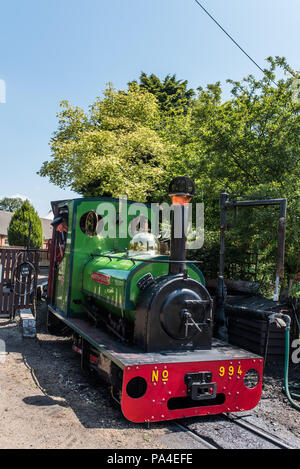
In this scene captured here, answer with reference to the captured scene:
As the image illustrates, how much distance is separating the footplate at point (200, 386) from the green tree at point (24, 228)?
23391mm

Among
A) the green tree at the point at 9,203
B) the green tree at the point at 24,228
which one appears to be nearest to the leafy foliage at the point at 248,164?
the green tree at the point at 24,228

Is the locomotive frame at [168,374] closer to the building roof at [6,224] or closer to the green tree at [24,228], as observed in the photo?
the green tree at [24,228]

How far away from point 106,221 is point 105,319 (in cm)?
171

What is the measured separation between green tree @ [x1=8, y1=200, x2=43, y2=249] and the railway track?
2336cm

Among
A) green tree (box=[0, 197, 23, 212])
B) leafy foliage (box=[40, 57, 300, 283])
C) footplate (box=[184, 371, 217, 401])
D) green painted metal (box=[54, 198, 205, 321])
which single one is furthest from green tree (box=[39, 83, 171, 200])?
green tree (box=[0, 197, 23, 212])

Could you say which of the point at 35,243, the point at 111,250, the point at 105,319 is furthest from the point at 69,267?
the point at 35,243

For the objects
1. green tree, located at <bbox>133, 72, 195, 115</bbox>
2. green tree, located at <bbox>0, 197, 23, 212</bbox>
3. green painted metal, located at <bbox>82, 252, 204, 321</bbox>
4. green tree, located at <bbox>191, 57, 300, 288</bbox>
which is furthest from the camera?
green tree, located at <bbox>0, 197, 23, 212</bbox>

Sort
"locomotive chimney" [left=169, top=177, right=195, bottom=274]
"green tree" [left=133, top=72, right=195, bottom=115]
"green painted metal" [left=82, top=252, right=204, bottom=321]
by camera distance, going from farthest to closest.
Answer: "green tree" [left=133, top=72, right=195, bottom=115]
"green painted metal" [left=82, top=252, right=204, bottom=321]
"locomotive chimney" [left=169, top=177, right=195, bottom=274]

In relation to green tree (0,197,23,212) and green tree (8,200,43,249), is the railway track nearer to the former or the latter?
green tree (8,200,43,249)

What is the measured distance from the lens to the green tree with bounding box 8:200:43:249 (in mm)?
26375

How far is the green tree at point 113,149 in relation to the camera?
13.1 meters

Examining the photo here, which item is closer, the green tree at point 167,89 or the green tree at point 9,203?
the green tree at point 167,89

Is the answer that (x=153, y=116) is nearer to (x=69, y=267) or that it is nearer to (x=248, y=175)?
(x=248, y=175)

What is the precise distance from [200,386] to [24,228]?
24027 mm
